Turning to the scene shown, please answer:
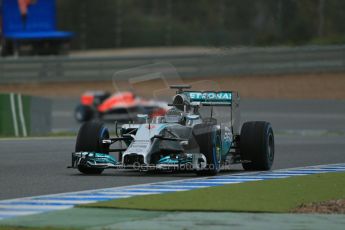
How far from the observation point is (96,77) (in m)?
38.8

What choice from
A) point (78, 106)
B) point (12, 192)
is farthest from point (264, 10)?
point (12, 192)

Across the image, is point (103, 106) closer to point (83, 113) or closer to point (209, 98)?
point (83, 113)

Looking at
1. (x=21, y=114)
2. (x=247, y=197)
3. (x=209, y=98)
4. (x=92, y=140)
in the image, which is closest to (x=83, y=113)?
(x=21, y=114)

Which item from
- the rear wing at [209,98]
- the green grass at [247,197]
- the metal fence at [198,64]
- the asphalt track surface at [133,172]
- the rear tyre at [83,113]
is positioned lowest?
the green grass at [247,197]

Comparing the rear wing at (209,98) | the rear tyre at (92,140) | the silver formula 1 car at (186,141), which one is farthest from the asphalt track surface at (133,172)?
the rear wing at (209,98)

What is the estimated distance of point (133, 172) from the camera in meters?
15.7

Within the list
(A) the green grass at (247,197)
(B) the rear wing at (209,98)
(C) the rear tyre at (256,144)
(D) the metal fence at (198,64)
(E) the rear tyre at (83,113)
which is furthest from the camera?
(E) the rear tyre at (83,113)

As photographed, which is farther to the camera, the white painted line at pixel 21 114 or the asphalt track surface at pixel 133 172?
the white painted line at pixel 21 114

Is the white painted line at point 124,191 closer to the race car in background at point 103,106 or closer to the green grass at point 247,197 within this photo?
the green grass at point 247,197

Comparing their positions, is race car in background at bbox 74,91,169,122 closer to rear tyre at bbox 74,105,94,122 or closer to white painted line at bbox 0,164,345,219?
rear tyre at bbox 74,105,94,122

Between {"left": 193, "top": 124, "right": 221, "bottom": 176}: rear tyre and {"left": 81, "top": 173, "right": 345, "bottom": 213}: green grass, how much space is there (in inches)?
45.9

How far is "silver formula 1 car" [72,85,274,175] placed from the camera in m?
14.6

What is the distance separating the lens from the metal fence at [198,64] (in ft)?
112

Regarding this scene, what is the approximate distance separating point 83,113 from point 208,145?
2180cm
